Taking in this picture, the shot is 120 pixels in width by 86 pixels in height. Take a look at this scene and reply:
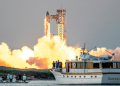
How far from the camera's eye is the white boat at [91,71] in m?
95.4

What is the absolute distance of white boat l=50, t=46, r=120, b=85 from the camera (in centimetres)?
9544

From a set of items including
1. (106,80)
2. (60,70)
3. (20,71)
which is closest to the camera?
(106,80)

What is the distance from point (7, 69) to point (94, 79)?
6079cm

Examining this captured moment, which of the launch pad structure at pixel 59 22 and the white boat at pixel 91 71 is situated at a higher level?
the launch pad structure at pixel 59 22

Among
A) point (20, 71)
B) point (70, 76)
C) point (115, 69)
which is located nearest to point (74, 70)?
point (70, 76)

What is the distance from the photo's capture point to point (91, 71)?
96.9m

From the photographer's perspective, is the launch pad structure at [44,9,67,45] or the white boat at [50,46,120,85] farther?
the launch pad structure at [44,9,67,45]

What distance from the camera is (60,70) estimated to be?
4087 inches

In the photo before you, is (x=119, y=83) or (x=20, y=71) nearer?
(x=119, y=83)

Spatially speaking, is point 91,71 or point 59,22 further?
point 59,22

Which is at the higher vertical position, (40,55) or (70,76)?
(40,55)

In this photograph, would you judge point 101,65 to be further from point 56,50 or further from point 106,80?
point 56,50

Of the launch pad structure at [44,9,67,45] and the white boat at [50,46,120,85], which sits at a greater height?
the launch pad structure at [44,9,67,45]

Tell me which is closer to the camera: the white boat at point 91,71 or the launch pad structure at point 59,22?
the white boat at point 91,71
